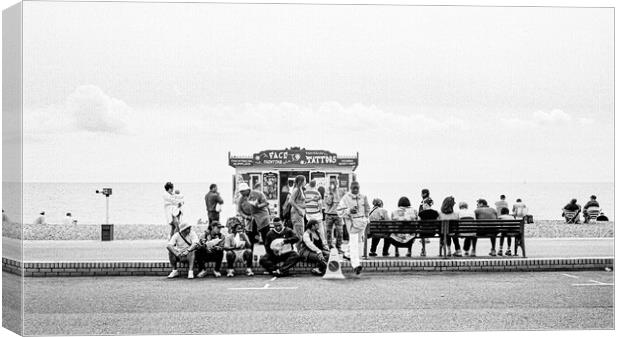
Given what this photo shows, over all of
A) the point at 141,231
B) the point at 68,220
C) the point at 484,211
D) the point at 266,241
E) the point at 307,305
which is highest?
the point at 484,211

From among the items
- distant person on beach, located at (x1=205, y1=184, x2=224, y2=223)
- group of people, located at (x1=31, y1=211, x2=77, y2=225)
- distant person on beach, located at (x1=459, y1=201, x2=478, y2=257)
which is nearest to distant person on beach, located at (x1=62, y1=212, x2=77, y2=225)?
group of people, located at (x1=31, y1=211, x2=77, y2=225)

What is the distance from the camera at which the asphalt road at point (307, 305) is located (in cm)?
1223

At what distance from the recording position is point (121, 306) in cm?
1261

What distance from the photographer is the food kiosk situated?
1403 centimetres

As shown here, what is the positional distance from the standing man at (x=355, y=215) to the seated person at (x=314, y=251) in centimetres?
36

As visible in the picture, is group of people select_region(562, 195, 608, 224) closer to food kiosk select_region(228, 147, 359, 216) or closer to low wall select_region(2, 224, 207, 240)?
food kiosk select_region(228, 147, 359, 216)

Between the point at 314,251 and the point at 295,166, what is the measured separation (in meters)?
1.66

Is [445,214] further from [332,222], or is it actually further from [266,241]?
[266,241]

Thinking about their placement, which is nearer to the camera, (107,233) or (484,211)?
(484,211)

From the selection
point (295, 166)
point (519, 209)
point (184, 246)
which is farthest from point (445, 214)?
point (184, 246)

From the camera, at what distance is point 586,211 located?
1437 centimetres

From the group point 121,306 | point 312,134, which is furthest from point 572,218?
point 121,306

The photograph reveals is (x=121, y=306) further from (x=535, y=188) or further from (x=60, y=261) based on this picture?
(x=535, y=188)

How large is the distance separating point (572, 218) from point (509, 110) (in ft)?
8.71
